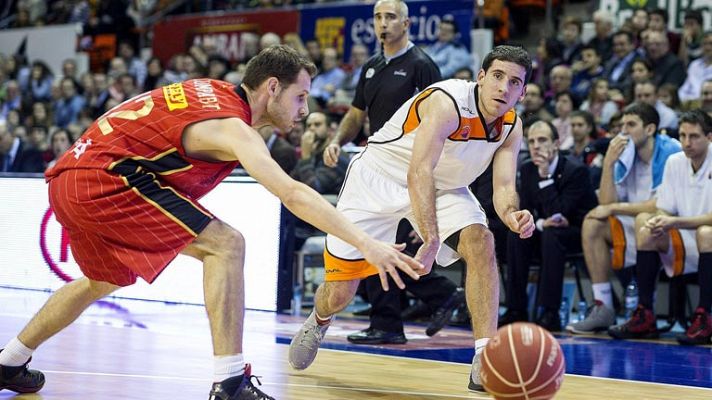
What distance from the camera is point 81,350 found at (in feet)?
20.1

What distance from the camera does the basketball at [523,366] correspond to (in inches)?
155

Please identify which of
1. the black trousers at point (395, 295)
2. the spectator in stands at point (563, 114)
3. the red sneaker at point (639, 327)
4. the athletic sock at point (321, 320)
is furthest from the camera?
the spectator in stands at point (563, 114)

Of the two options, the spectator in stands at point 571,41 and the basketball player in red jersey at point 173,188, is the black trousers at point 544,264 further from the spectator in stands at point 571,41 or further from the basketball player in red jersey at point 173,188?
the spectator in stands at point 571,41

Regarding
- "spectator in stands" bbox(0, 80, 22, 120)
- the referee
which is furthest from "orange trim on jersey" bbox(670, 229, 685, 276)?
"spectator in stands" bbox(0, 80, 22, 120)

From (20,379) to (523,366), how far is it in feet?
7.18

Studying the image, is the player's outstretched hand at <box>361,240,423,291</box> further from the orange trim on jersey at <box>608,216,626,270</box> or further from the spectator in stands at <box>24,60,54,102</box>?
the spectator in stands at <box>24,60,54,102</box>

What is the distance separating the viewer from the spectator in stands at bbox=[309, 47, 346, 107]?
13.8m

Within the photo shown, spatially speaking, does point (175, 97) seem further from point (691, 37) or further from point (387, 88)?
point (691, 37)

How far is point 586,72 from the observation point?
39.9 ft

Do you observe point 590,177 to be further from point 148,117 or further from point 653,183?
point 148,117

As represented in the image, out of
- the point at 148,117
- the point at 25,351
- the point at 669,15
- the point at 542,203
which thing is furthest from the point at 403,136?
the point at 669,15

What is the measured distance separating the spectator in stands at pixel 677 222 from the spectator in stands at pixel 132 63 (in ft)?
34.6

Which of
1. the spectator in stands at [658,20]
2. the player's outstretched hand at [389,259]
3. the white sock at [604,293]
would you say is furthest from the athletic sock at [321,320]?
the spectator in stands at [658,20]

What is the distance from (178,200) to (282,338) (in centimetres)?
310
